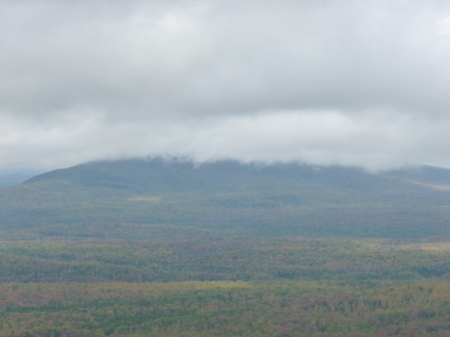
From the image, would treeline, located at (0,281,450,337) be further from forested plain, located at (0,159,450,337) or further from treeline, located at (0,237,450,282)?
treeline, located at (0,237,450,282)

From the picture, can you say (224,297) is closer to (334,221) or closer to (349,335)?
(349,335)

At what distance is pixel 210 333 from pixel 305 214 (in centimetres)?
13843

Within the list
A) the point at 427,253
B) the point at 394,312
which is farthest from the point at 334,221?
the point at 394,312

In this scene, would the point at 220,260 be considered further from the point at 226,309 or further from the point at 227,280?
the point at 226,309

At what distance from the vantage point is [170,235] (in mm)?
154500

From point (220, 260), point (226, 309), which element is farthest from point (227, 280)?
point (226, 309)

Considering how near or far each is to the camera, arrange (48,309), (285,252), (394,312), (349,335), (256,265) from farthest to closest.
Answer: (285,252)
(256,265)
(48,309)
(394,312)
(349,335)

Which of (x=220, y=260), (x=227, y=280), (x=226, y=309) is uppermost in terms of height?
(x=220, y=260)

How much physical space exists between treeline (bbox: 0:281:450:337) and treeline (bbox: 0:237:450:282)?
10.2 metres

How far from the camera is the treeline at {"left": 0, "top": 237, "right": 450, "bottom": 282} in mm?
97562

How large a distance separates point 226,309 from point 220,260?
41.6 m

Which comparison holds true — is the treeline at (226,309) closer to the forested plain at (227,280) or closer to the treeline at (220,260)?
the forested plain at (227,280)

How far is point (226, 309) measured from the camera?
7162 centimetres

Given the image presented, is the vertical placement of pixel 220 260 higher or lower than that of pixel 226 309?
higher
